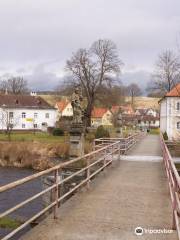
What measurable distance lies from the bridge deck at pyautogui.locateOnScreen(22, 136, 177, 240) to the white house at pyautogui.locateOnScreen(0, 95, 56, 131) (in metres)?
62.8

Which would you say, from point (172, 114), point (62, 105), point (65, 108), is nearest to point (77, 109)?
point (172, 114)

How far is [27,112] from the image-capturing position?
77.8 metres

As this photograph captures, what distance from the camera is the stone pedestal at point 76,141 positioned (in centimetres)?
1792

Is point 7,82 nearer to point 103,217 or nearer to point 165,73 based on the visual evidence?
point 165,73

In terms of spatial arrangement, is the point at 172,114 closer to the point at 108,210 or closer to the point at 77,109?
the point at 77,109

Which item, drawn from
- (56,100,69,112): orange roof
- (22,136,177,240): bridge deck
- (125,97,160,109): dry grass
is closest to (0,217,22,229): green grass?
(22,136,177,240): bridge deck

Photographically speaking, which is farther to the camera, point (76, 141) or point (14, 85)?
point (14, 85)

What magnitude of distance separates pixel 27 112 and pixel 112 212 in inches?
2771

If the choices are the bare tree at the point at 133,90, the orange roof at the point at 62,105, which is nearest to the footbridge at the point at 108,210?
the orange roof at the point at 62,105

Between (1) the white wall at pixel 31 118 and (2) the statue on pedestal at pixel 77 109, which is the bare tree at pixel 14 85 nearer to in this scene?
(1) the white wall at pixel 31 118

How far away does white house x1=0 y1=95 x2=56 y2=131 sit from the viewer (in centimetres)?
7519

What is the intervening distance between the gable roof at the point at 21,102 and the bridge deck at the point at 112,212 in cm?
6352

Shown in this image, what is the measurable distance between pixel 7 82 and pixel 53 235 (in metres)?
95.1

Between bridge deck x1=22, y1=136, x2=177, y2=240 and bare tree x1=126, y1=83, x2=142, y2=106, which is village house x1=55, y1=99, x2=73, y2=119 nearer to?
bare tree x1=126, y1=83, x2=142, y2=106
